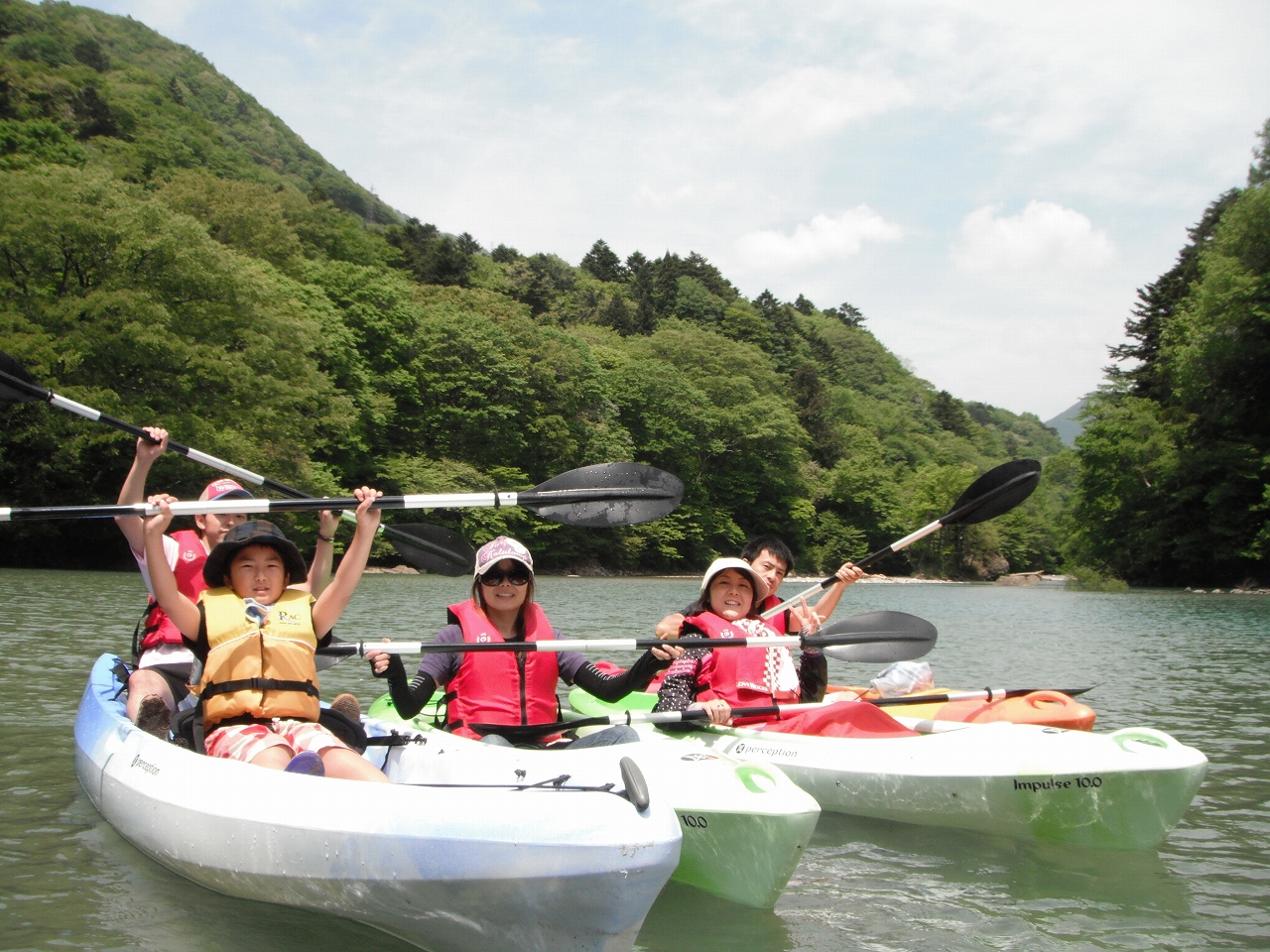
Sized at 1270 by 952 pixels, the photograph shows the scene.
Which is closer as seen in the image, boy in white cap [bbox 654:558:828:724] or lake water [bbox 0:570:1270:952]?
lake water [bbox 0:570:1270:952]

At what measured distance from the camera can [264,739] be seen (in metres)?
3.53

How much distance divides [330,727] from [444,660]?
66 cm

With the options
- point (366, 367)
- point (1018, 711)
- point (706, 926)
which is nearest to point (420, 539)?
point (706, 926)

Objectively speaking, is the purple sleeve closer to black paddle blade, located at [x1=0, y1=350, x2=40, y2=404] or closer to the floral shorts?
the floral shorts

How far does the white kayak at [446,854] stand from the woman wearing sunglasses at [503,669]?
1.23 m

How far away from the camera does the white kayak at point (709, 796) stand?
11.9 feet

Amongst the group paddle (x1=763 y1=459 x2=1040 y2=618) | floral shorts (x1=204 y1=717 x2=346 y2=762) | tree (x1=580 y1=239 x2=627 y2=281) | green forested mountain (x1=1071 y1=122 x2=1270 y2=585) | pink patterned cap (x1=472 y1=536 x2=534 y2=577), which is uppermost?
tree (x1=580 y1=239 x2=627 y2=281)

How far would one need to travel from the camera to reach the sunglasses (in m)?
4.50

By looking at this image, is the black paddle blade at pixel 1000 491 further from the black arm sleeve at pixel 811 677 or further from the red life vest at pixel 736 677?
the red life vest at pixel 736 677

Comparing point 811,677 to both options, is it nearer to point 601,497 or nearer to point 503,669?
point 601,497

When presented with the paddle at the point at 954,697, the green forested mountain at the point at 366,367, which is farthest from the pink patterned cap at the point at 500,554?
the green forested mountain at the point at 366,367

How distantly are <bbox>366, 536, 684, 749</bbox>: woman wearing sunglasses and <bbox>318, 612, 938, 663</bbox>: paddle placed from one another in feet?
0.25

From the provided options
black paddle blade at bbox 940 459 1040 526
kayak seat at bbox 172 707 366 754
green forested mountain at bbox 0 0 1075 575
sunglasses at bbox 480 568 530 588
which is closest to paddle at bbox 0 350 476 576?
sunglasses at bbox 480 568 530 588

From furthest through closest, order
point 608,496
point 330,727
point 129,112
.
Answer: point 129,112 → point 608,496 → point 330,727
